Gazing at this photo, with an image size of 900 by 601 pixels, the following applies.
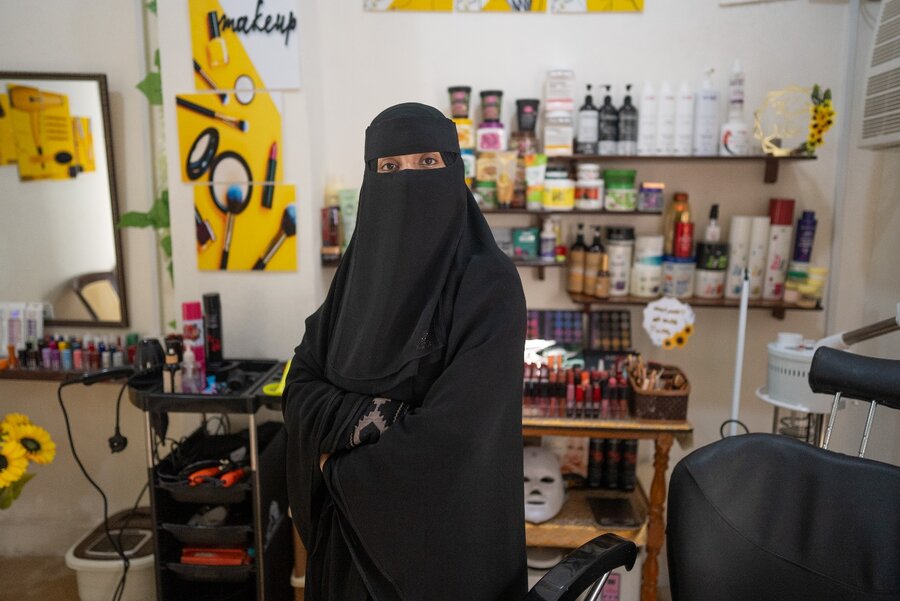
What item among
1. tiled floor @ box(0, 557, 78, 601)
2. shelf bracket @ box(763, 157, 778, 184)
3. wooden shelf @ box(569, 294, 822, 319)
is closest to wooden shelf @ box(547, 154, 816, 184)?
shelf bracket @ box(763, 157, 778, 184)

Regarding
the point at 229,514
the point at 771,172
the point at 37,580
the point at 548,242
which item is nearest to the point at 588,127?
the point at 548,242

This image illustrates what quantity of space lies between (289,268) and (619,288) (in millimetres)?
1260

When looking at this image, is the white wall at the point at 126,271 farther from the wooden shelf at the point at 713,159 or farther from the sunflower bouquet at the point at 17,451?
the wooden shelf at the point at 713,159

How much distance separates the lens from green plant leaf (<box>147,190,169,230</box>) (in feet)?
8.26

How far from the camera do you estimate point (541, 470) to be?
7.60 ft

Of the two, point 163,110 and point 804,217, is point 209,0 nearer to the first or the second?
point 163,110

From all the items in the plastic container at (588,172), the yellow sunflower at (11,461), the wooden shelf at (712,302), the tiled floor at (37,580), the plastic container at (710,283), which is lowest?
the tiled floor at (37,580)

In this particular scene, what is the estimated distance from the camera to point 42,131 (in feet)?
8.32

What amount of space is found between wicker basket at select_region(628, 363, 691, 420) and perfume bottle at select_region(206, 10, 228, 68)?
1871 mm

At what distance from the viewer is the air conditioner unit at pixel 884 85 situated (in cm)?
192

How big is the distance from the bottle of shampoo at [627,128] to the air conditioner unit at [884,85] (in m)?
0.73

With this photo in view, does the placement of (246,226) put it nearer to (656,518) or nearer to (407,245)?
(407,245)

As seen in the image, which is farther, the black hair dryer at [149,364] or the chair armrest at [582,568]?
the black hair dryer at [149,364]

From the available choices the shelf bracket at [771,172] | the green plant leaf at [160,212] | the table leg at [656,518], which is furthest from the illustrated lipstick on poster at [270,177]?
the shelf bracket at [771,172]
